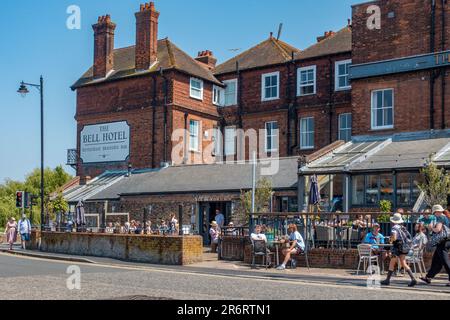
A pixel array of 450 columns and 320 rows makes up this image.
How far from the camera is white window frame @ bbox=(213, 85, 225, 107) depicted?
134 feet

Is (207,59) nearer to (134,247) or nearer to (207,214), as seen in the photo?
(207,214)

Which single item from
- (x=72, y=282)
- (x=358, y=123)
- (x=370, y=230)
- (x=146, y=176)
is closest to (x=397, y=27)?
(x=358, y=123)

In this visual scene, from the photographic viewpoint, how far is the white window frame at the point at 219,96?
40744 millimetres

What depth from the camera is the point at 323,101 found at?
36.1 meters

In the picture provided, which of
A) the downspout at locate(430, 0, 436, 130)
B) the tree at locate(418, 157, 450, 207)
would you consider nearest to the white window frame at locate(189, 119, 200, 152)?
the downspout at locate(430, 0, 436, 130)

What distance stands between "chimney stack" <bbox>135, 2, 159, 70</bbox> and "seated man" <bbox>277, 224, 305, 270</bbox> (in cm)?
2144

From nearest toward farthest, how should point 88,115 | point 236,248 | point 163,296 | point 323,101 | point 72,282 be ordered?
point 163,296 → point 72,282 → point 236,248 → point 323,101 → point 88,115

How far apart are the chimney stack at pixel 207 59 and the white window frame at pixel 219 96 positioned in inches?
114

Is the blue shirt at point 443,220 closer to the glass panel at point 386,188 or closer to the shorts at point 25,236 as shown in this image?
the glass panel at point 386,188

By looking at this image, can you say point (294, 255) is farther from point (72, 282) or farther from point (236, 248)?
point (72, 282)

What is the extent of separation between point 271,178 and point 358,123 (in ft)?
15.7

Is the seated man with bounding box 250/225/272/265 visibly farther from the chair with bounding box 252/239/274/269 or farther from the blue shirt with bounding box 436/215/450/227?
the blue shirt with bounding box 436/215/450/227

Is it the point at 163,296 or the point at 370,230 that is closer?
the point at 163,296

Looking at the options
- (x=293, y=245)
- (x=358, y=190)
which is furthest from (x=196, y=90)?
(x=293, y=245)
